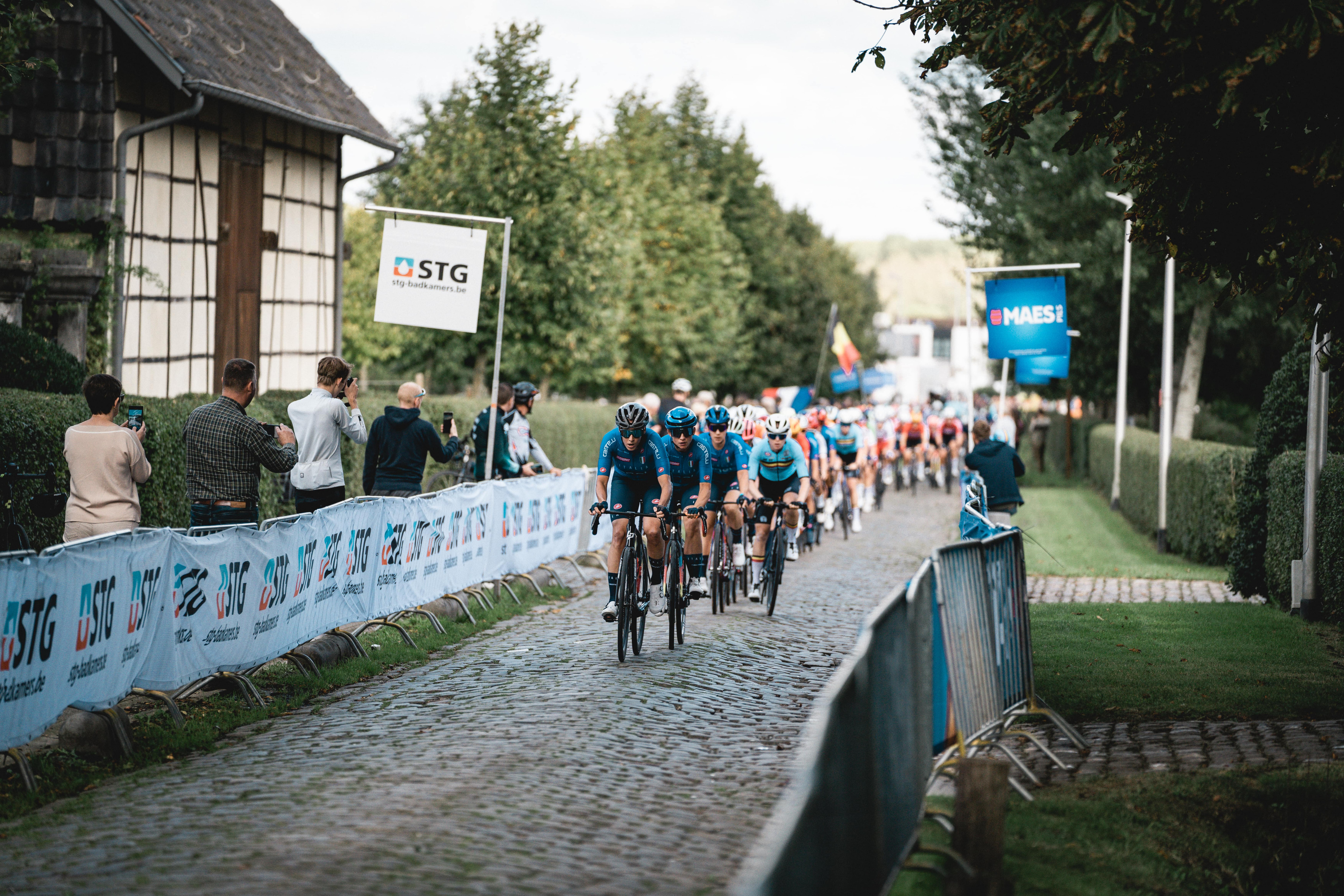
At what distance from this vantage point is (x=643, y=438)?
11.6 metres

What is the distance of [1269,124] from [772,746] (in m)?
4.37

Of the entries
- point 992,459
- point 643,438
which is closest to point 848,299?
point 992,459

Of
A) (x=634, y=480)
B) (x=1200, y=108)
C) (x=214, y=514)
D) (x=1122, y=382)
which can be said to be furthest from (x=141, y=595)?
(x=1122, y=382)

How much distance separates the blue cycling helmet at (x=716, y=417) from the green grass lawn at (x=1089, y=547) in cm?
496

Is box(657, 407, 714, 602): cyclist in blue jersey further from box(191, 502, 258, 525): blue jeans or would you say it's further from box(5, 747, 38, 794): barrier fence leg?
box(5, 747, 38, 794): barrier fence leg

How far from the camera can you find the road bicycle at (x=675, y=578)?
11953mm

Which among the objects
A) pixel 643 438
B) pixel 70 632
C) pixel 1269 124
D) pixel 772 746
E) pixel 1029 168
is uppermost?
pixel 1029 168

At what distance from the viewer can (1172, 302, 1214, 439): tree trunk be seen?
3766cm

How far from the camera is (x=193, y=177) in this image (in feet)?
73.2

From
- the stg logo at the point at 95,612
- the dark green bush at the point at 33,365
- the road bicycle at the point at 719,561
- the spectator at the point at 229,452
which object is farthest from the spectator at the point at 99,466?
the road bicycle at the point at 719,561

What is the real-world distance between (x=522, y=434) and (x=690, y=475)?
4446 mm

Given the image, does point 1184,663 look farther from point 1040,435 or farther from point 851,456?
point 1040,435

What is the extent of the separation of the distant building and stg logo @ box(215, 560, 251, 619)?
7.50 meters

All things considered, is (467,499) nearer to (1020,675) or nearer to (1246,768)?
(1020,675)
